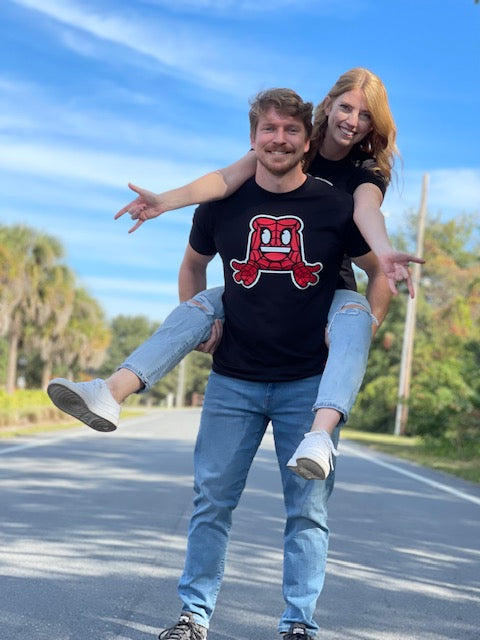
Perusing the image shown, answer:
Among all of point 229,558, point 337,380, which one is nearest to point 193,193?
point 337,380

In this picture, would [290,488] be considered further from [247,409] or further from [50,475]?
[50,475]

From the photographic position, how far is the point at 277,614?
4863 mm

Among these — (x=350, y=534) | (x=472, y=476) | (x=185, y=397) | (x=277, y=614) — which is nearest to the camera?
(x=277, y=614)

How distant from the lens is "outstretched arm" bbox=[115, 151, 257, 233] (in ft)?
13.0

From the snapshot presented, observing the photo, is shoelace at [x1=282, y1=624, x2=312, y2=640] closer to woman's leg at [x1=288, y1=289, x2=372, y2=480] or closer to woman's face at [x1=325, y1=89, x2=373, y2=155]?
woman's leg at [x1=288, y1=289, x2=372, y2=480]

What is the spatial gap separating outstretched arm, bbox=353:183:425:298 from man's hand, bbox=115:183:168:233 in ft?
2.49

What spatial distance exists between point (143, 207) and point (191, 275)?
0.55 metres

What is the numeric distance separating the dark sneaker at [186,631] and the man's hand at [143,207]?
1502 millimetres

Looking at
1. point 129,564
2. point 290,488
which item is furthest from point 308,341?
point 129,564

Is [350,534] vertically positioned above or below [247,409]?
below

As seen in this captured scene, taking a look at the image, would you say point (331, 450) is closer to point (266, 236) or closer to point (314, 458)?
point (314, 458)

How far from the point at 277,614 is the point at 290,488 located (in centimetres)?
111

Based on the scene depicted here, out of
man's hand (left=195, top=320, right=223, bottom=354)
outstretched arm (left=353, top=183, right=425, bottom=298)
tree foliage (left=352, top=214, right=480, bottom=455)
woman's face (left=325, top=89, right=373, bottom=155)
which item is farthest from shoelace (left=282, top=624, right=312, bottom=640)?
tree foliage (left=352, top=214, right=480, bottom=455)

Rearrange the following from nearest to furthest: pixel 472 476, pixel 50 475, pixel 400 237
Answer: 1. pixel 50 475
2. pixel 472 476
3. pixel 400 237
